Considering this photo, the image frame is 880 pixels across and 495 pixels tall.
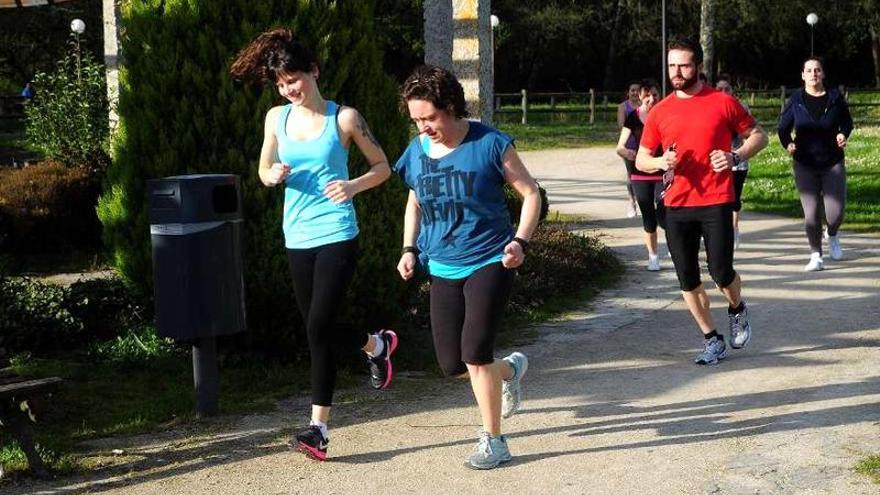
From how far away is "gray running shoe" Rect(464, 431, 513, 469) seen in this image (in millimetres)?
5465

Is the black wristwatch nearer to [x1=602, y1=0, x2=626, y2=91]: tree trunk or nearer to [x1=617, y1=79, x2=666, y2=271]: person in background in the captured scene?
[x1=617, y1=79, x2=666, y2=271]: person in background

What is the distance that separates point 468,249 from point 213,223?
1.47 metres

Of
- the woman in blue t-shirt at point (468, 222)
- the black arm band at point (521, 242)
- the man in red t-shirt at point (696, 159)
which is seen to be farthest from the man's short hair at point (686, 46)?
the black arm band at point (521, 242)

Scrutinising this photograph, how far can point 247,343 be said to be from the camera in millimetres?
7492

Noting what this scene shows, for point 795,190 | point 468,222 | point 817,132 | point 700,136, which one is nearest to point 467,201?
point 468,222

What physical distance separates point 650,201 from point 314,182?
229 inches

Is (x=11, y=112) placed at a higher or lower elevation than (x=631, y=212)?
higher

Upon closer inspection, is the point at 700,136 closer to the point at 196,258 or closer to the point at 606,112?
the point at 196,258

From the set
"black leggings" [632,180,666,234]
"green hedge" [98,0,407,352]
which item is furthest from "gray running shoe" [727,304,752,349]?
"black leggings" [632,180,666,234]

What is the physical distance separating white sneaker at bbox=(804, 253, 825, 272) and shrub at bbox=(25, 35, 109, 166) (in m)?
7.52

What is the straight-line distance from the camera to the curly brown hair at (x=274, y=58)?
561 centimetres

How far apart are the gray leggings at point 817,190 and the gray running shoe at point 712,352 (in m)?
3.83

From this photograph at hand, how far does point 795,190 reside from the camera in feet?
57.5

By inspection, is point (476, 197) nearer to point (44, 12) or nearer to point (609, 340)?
point (609, 340)
